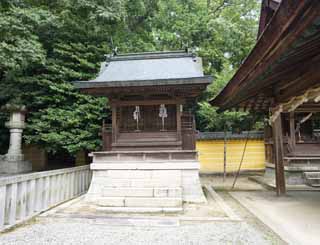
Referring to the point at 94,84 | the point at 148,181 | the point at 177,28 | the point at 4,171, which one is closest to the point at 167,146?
the point at 148,181

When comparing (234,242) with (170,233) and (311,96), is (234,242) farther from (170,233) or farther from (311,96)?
(311,96)

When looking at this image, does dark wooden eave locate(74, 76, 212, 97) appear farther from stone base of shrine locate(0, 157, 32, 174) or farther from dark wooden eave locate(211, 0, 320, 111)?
stone base of shrine locate(0, 157, 32, 174)

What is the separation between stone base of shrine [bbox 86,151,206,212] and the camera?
17.9 ft

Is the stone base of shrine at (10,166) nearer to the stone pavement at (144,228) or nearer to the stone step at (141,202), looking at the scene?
the stone pavement at (144,228)

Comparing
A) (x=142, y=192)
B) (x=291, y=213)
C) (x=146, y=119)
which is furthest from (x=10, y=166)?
(x=291, y=213)

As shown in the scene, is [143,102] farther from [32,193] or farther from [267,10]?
[267,10]

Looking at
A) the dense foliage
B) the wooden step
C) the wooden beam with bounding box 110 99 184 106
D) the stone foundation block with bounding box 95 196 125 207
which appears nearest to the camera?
the stone foundation block with bounding box 95 196 125 207

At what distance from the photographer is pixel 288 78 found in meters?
5.14

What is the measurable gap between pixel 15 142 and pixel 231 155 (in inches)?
428

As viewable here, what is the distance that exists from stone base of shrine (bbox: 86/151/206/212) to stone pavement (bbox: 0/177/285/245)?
62 centimetres

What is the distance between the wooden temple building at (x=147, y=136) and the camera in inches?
221

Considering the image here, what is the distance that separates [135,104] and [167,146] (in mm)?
1756

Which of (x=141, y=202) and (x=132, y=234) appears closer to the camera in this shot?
(x=132, y=234)

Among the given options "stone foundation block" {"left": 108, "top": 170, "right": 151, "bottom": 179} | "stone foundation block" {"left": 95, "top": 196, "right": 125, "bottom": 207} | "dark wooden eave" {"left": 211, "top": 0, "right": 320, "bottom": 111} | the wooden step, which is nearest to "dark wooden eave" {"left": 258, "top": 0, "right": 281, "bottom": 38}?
"dark wooden eave" {"left": 211, "top": 0, "right": 320, "bottom": 111}
